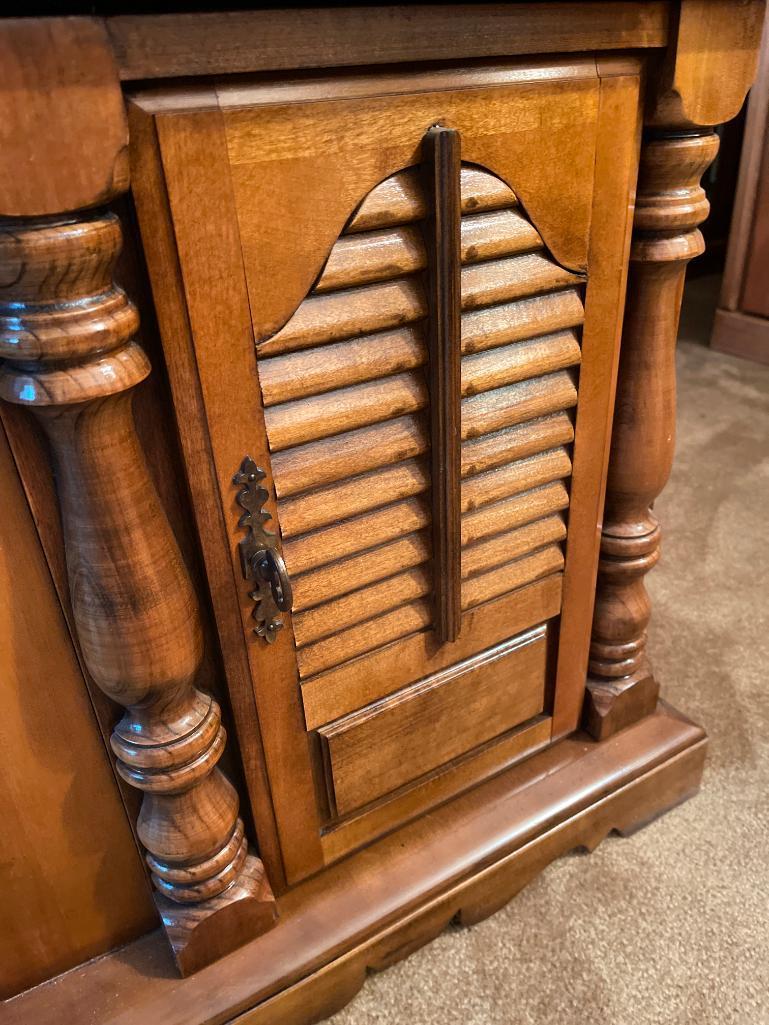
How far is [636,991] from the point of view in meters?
0.88

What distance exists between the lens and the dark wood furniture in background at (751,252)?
2.14 metres

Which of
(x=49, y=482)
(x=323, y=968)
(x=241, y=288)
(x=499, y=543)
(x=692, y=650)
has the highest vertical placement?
(x=241, y=288)

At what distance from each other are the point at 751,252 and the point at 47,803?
2329 millimetres

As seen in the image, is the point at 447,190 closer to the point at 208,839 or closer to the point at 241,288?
the point at 241,288

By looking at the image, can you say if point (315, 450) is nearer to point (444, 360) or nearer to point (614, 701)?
point (444, 360)

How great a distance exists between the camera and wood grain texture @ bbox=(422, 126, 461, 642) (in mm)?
594

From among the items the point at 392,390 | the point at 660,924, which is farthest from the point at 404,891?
the point at 392,390

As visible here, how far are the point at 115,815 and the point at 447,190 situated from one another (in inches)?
24.3

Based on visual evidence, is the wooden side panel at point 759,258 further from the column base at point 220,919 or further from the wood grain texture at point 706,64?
the column base at point 220,919

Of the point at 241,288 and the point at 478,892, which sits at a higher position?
the point at 241,288

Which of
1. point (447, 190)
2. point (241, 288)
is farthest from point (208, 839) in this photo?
point (447, 190)

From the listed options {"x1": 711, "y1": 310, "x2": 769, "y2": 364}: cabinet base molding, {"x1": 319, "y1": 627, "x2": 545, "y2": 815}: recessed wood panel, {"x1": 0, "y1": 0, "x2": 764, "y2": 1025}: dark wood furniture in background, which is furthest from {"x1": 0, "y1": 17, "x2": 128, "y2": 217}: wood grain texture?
{"x1": 711, "y1": 310, "x2": 769, "y2": 364}: cabinet base molding

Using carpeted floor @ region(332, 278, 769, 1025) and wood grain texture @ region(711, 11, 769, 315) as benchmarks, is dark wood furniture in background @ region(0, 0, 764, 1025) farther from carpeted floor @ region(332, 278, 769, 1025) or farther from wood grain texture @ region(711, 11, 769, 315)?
wood grain texture @ region(711, 11, 769, 315)

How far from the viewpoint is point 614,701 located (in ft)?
3.29
